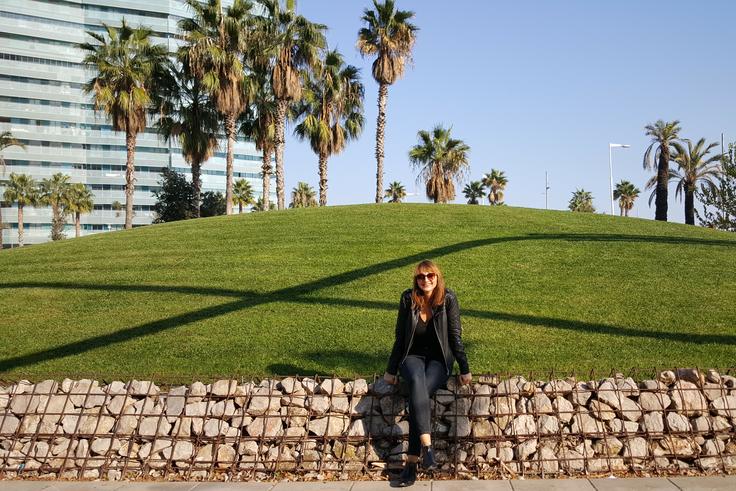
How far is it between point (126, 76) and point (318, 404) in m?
27.9

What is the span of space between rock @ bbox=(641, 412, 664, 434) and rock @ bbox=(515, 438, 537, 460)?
97 cm

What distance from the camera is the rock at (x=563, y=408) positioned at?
5191mm

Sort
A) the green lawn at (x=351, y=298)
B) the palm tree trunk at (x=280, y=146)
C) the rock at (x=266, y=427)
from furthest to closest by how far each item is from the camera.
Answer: the palm tree trunk at (x=280, y=146) → the green lawn at (x=351, y=298) → the rock at (x=266, y=427)

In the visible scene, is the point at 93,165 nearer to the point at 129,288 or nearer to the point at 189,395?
the point at 129,288

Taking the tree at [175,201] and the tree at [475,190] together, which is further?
the tree at [475,190]

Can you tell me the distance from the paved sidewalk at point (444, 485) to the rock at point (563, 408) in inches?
22.7

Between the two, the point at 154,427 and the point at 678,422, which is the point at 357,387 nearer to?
the point at 154,427

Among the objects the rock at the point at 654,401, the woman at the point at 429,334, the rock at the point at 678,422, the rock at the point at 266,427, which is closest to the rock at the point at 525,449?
the woman at the point at 429,334

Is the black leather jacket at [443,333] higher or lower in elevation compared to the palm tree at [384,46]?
lower

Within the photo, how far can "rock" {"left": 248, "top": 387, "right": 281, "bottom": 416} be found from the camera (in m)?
5.43

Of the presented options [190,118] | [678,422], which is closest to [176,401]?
[678,422]

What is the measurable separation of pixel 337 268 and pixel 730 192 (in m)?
30.2

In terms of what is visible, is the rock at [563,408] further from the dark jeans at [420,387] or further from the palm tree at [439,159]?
the palm tree at [439,159]

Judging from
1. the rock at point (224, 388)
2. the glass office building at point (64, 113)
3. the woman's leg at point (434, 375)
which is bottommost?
the rock at point (224, 388)
